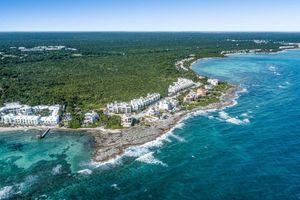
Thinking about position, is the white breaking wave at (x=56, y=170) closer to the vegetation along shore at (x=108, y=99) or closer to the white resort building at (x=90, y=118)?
the vegetation along shore at (x=108, y=99)

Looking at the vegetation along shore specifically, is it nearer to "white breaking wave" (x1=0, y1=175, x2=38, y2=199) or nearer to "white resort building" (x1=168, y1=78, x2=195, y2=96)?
"white resort building" (x1=168, y1=78, x2=195, y2=96)

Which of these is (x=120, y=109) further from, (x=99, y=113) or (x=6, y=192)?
(x=6, y=192)

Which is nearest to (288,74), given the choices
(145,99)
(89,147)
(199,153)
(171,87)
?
(171,87)

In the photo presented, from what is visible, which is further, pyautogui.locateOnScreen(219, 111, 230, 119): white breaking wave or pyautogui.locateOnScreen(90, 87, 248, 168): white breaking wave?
pyautogui.locateOnScreen(219, 111, 230, 119): white breaking wave

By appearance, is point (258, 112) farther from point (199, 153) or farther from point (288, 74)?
point (288, 74)

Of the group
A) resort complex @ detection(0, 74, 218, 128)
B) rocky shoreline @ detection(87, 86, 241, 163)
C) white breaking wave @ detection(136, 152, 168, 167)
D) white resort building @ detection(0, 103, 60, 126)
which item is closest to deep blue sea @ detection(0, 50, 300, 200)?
white breaking wave @ detection(136, 152, 168, 167)

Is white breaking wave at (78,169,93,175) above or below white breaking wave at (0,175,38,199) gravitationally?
above

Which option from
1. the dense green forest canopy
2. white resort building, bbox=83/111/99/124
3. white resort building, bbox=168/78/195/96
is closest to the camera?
white resort building, bbox=83/111/99/124
